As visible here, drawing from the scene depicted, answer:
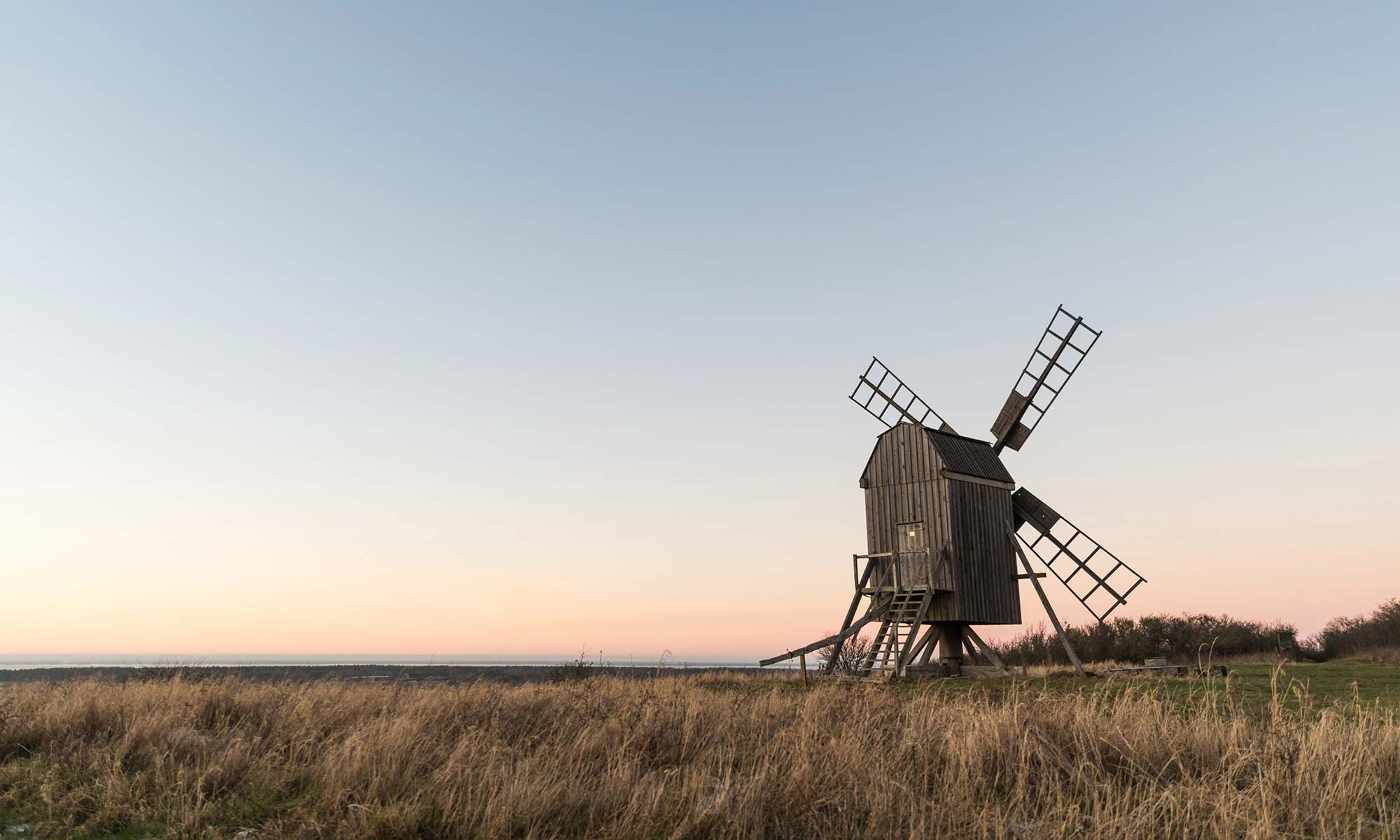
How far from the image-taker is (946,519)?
25.0 meters

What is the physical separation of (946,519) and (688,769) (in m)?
18.3

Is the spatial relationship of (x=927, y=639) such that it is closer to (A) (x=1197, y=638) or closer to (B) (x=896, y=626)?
(B) (x=896, y=626)

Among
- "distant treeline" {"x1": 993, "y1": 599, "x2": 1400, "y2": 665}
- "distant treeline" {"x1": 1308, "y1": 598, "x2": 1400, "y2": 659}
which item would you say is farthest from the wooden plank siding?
"distant treeline" {"x1": 1308, "y1": 598, "x2": 1400, "y2": 659}

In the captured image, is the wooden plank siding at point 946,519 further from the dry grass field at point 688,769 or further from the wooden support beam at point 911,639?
the dry grass field at point 688,769

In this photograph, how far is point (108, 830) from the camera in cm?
750

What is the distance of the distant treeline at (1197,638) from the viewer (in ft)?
124

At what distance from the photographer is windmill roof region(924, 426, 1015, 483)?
25.7 meters

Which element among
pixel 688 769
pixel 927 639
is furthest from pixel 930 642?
pixel 688 769

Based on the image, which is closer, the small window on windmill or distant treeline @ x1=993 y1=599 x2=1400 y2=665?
the small window on windmill

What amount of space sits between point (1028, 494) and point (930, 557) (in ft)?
15.3

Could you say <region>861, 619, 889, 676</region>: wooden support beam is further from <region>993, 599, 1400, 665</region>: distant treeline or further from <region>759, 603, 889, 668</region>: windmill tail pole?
<region>993, 599, 1400, 665</region>: distant treeline

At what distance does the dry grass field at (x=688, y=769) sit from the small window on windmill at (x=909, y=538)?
14059mm

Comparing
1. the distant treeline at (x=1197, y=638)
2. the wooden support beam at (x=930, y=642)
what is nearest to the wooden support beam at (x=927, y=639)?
the wooden support beam at (x=930, y=642)

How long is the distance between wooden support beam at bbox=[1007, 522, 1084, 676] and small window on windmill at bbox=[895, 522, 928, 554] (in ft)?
10.3
